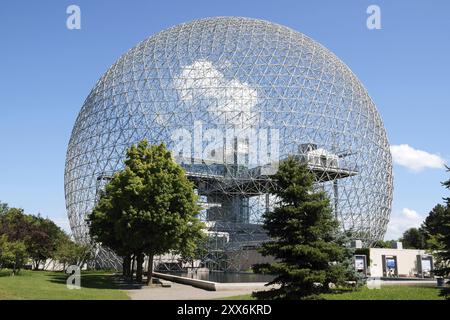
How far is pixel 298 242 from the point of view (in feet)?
49.0

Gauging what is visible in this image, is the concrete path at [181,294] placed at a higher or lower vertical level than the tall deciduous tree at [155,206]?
lower

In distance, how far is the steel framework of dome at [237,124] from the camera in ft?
135

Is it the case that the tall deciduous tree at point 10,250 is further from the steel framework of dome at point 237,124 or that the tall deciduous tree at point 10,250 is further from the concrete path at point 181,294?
the steel framework of dome at point 237,124

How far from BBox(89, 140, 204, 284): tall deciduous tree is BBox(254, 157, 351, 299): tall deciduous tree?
840 centimetres

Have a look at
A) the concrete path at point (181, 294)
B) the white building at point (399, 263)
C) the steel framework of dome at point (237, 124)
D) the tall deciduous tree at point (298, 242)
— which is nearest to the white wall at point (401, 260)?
the white building at point (399, 263)

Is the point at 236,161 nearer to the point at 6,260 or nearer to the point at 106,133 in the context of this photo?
the point at 106,133

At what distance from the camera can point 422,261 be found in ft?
117

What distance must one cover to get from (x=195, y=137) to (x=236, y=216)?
9.56 metres

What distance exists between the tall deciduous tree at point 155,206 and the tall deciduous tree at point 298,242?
840cm

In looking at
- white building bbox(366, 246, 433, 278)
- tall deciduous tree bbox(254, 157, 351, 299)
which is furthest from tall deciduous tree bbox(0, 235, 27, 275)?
white building bbox(366, 246, 433, 278)

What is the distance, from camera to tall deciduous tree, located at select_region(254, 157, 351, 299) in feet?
47.9

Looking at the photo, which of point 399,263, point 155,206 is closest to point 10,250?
point 155,206

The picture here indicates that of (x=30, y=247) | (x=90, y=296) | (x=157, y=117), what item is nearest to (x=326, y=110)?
(x=157, y=117)
